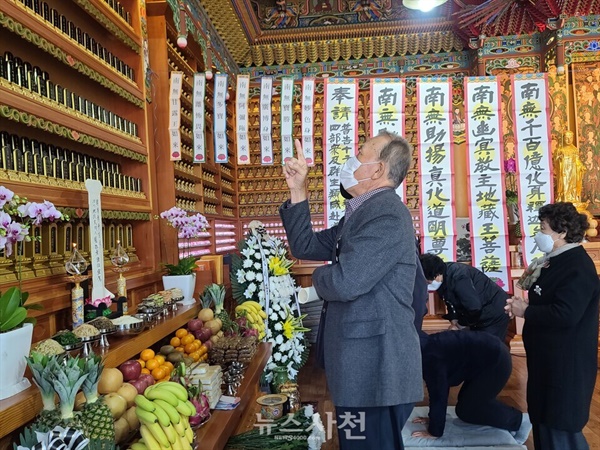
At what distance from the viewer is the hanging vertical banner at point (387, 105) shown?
14.4ft

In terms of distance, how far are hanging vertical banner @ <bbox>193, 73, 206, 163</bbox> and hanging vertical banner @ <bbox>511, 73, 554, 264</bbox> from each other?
9.25 feet

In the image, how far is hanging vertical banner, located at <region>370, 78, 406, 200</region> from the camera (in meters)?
4.40

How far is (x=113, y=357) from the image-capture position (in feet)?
5.56

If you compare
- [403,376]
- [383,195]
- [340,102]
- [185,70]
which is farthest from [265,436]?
[185,70]

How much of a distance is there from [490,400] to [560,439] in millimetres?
626

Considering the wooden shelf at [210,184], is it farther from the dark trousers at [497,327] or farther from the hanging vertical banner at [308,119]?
the dark trousers at [497,327]

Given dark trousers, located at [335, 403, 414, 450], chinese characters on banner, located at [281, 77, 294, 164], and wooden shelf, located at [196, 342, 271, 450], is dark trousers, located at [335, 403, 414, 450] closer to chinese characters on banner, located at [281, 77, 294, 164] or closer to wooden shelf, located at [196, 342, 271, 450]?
wooden shelf, located at [196, 342, 271, 450]

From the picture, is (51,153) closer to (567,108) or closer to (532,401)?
(532,401)

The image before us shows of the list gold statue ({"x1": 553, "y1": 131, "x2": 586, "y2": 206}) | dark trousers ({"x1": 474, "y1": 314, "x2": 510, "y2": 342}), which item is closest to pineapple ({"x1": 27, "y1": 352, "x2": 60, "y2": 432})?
dark trousers ({"x1": 474, "y1": 314, "x2": 510, "y2": 342})

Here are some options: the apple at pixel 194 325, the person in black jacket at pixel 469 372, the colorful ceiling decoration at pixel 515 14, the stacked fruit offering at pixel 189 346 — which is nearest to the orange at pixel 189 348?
the stacked fruit offering at pixel 189 346

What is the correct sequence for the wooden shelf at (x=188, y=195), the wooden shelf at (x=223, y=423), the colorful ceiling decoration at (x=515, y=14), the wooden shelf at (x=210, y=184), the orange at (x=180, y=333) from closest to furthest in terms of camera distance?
the wooden shelf at (x=223, y=423)
the orange at (x=180, y=333)
the wooden shelf at (x=188, y=195)
the wooden shelf at (x=210, y=184)
the colorful ceiling decoration at (x=515, y=14)

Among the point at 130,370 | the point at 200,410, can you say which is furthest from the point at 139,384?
the point at 200,410

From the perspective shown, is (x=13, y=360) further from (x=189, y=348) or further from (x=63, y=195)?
(x=63, y=195)

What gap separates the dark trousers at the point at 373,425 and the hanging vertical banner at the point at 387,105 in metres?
3.23
